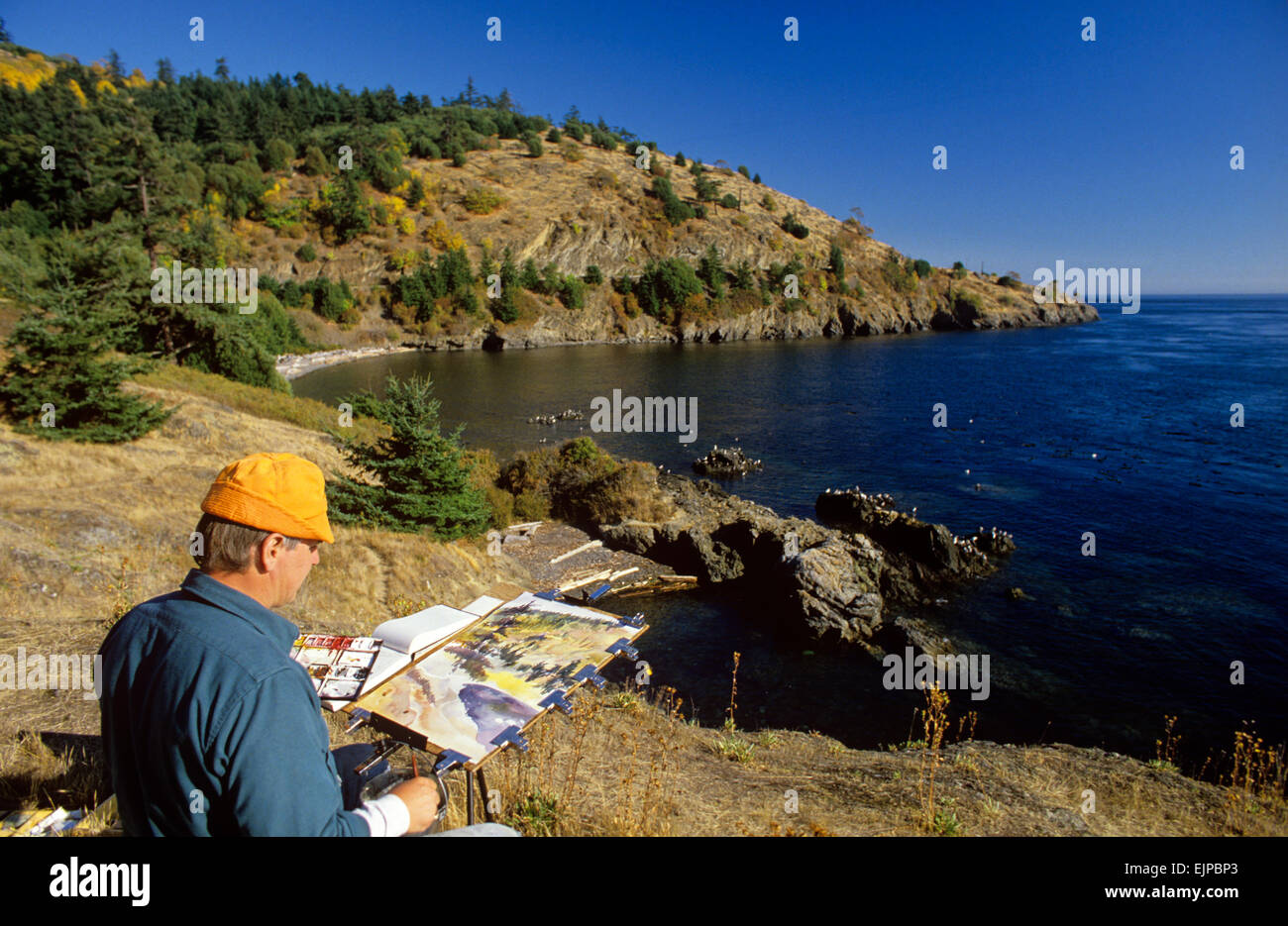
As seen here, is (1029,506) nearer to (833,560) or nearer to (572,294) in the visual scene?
(833,560)

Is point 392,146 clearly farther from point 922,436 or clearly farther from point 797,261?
point 922,436

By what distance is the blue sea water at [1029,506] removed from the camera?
16828 millimetres

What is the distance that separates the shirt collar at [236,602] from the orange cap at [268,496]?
0.28 meters

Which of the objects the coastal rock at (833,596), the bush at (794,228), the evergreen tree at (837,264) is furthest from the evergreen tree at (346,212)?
the coastal rock at (833,596)

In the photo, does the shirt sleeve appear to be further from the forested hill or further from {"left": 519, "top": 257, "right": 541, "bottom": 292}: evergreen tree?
{"left": 519, "top": 257, "right": 541, "bottom": 292}: evergreen tree

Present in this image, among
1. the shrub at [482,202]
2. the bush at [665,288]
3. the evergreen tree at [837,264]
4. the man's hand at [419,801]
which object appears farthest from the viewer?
the evergreen tree at [837,264]

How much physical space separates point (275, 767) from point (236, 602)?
0.70 metres

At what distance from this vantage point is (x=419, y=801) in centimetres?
→ 345

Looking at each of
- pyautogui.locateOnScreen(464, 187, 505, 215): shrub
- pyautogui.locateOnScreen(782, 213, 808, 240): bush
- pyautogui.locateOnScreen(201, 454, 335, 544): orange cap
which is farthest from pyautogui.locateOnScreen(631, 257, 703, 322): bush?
pyautogui.locateOnScreen(201, 454, 335, 544): orange cap

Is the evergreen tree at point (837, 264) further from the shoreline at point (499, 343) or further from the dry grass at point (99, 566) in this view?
the dry grass at point (99, 566)

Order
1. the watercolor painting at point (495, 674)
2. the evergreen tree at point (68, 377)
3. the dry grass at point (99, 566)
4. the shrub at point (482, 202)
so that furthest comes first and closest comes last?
1. the shrub at point (482, 202)
2. the evergreen tree at point (68, 377)
3. the dry grass at point (99, 566)
4. the watercolor painting at point (495, 674)

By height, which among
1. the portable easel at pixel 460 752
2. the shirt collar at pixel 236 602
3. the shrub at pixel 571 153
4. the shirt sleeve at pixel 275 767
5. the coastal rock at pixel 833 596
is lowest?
the coastal rock at pixel 833 596
